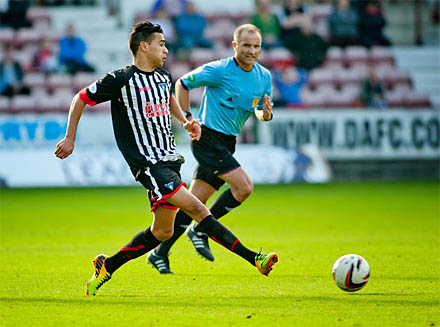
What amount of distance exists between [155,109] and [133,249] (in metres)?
1.11

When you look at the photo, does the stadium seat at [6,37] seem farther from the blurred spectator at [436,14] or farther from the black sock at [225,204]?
the black sock at [225,204]

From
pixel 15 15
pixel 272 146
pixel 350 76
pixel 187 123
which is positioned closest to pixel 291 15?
pixel 350 76

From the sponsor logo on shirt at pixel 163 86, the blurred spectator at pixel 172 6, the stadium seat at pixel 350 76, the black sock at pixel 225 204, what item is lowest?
the stadium seat at pixel 350 76

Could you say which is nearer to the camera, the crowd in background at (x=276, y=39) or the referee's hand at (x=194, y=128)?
the referee's hand at (x=194, y=128)

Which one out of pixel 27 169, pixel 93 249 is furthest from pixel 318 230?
pixel 27 169

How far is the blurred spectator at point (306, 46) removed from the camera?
21594 millimetres

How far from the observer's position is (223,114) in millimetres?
7887

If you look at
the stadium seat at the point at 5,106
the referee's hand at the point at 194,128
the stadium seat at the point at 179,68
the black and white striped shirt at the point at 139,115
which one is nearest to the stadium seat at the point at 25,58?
the stadium seat at the point at 5,106

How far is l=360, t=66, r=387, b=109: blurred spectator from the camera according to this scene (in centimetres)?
2084

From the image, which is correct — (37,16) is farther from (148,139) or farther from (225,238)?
(225,238)

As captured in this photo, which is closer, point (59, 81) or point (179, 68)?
point (59, 81)

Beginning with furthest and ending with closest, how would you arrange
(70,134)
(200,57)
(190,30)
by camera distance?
(190,30), (200,57), (70,134)

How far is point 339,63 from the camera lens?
22578 mm

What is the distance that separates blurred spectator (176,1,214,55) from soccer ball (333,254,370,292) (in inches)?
619
